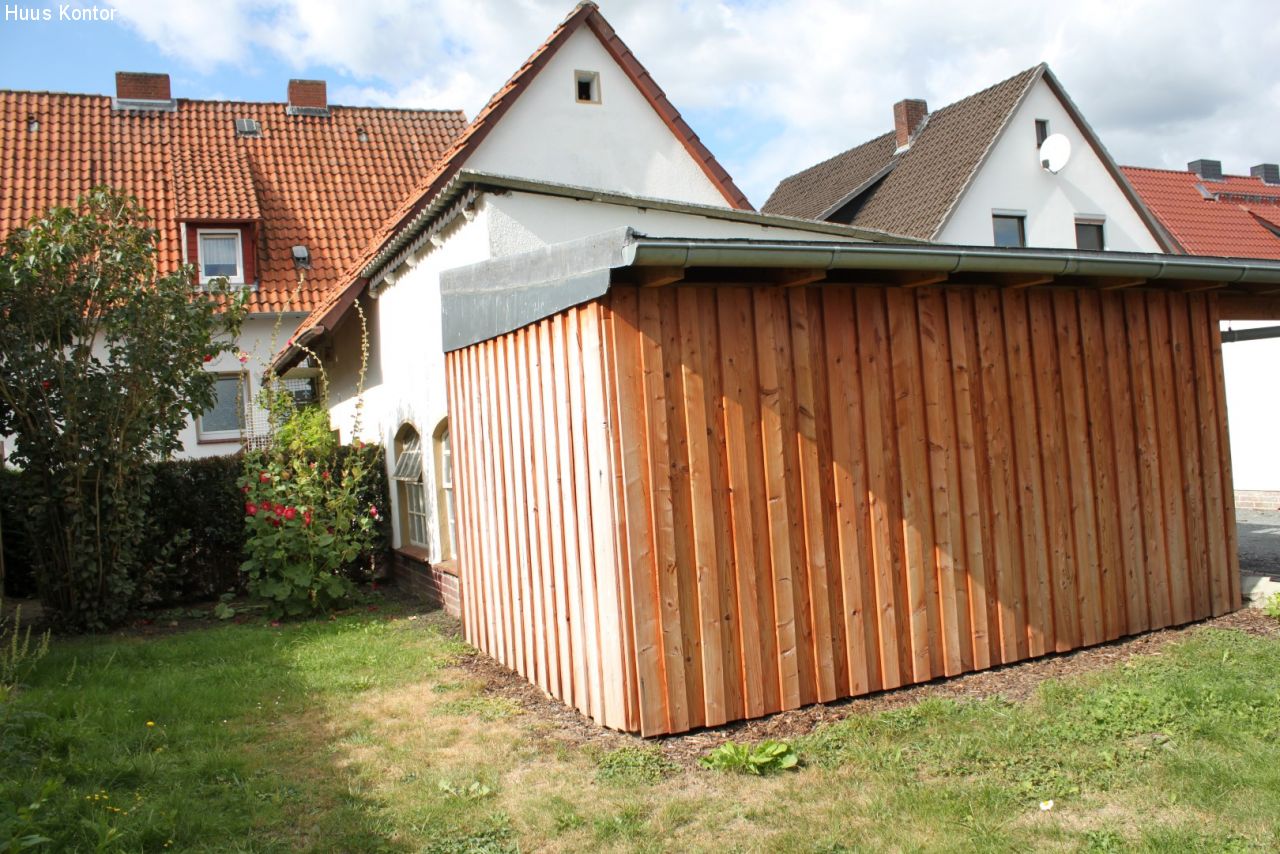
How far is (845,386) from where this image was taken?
6.18 meters

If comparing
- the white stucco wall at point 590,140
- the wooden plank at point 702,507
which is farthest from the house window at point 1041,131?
the wooden plank at point 702,507

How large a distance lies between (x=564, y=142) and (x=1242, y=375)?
44.7 ft

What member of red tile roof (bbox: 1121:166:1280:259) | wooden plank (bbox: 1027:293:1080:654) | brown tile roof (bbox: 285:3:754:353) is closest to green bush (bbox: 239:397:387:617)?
brown tile roof (bbox: 285:3:754:353)

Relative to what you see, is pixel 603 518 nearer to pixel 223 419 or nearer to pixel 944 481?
pixel 944 481

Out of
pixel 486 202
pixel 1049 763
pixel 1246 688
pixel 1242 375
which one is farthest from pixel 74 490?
pixel 1242 375

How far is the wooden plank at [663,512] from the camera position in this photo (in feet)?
18.1

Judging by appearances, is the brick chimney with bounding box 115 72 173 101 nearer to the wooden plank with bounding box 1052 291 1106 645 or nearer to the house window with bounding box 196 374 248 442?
the house window with bounding box 196 374 248 442

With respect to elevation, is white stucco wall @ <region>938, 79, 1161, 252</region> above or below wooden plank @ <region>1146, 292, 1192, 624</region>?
above

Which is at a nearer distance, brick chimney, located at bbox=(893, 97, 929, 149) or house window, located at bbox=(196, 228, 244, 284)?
house window, located at bbox=(196, 228, 244, 284)

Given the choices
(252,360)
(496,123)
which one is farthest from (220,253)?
(496,123)

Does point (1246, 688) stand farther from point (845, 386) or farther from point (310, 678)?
point (310, 678)

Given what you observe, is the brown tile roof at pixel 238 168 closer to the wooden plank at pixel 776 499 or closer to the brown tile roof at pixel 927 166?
the brown tile roof at pixel 927 166

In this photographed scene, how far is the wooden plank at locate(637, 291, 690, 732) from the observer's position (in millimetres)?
5527

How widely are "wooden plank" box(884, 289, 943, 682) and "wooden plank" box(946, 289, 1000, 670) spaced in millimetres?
282
